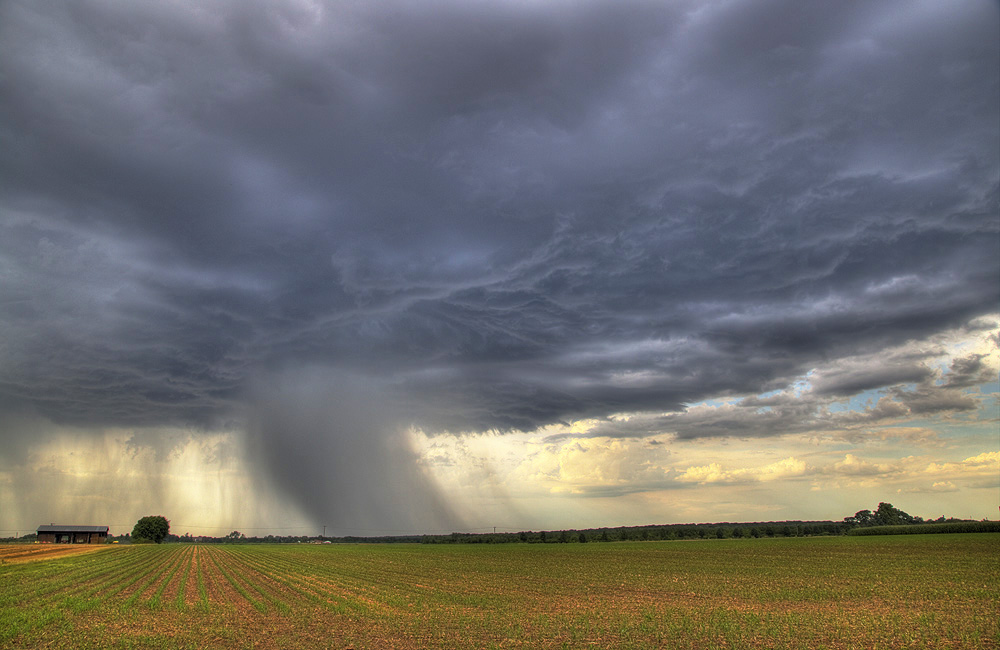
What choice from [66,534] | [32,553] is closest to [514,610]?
[32,553]

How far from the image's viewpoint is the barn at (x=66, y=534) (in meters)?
176

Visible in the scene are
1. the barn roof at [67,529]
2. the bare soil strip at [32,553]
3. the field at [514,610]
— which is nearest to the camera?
the field at [514,610]

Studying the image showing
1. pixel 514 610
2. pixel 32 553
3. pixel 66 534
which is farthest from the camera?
pixel 66 534

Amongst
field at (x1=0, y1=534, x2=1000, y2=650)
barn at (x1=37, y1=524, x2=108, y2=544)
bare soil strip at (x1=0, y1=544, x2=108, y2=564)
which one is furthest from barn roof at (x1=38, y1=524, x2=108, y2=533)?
field at (x1=0, y1=534, x2=1000, y2=650)

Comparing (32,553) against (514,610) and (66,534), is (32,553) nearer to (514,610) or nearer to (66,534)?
Result: (66,534)

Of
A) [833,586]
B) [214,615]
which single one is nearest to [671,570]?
[833,586]

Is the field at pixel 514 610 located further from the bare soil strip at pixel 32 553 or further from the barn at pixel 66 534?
the barn at pixel 66 534

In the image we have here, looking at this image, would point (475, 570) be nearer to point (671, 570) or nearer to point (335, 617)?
point (671, 570)

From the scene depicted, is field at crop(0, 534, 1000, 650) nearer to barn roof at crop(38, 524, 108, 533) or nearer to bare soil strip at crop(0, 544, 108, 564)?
bare soil strip at crop(0, 544, 108, 564)

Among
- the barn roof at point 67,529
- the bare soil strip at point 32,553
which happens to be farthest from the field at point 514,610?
the barn roof at point 67,529

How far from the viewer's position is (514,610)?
107 feet

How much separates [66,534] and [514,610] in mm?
201551

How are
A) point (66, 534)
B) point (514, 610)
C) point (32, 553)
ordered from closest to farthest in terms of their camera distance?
point (514, 610) → point (32, 553) → point (66, 534)

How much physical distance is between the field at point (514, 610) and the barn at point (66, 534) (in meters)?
152
